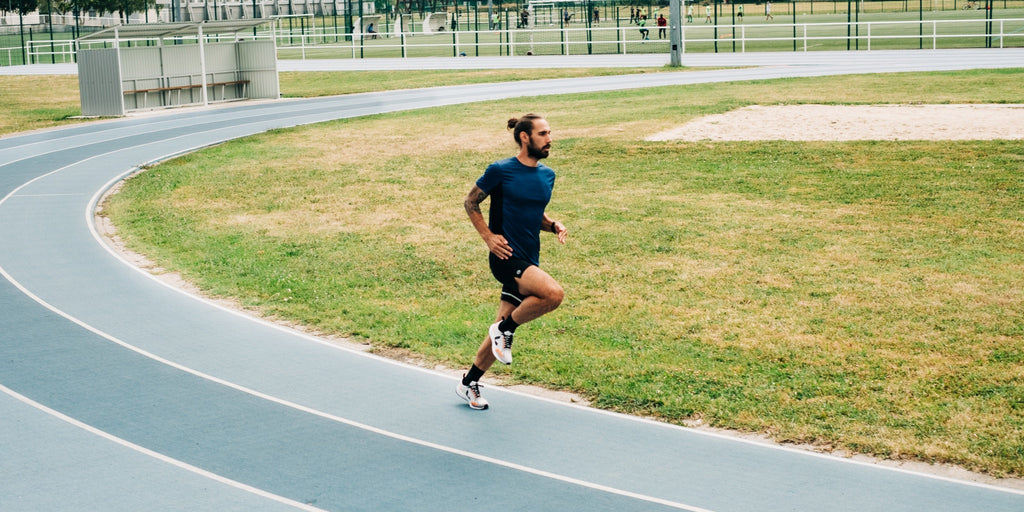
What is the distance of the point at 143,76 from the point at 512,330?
2743 centimetres

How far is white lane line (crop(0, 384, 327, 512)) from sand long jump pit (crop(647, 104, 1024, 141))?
1510cm

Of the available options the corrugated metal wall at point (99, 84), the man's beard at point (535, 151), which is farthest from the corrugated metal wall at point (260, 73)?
the man's beard at point (535, 151)

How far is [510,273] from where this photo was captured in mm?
7191

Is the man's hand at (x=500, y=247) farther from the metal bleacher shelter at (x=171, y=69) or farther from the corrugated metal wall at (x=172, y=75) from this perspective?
the corrugated metal wall at (x=172, y=75)

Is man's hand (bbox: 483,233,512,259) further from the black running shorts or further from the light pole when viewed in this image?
the light pole

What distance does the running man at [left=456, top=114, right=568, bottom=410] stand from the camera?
7.07 meters

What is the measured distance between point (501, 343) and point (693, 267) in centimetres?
501

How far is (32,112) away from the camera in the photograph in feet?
107

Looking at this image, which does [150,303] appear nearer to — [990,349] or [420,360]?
[420,360]

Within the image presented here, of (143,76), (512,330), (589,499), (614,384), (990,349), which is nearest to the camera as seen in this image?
(589,499)

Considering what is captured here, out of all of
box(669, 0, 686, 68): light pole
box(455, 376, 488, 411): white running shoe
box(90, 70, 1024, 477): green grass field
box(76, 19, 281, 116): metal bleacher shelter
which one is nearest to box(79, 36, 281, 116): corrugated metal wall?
box(76, 19, 281, 116): metal bleacher shelter

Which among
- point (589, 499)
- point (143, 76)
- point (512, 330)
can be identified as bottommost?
point (589, 499)

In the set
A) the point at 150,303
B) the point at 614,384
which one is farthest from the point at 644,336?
the point at 150,303

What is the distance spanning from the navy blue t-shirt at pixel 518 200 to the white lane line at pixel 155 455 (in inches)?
87.2
